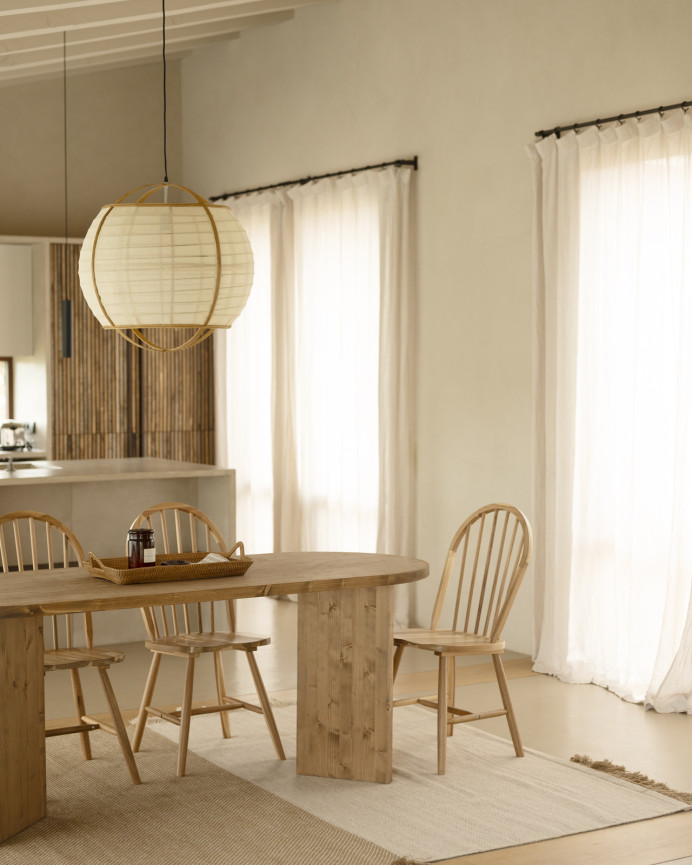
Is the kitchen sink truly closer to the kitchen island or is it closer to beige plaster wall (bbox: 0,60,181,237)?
the kitchen island

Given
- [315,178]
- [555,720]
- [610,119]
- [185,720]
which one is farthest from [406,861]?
[315,178]

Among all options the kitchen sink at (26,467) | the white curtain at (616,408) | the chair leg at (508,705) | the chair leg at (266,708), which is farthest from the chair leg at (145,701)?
the kitchen sink at (26,467)

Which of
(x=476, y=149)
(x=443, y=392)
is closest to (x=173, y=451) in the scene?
(x=443, y=392)

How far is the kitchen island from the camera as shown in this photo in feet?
19.4

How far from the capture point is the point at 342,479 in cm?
699

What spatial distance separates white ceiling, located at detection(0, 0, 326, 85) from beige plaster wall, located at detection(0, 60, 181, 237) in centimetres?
16

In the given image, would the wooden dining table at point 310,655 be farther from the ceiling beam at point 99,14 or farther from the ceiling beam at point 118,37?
the ceiling beam at point 118,37

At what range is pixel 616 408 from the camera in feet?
17.2

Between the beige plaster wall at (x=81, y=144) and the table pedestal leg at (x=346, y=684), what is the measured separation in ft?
17.6

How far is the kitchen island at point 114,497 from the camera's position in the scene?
5.91 metres

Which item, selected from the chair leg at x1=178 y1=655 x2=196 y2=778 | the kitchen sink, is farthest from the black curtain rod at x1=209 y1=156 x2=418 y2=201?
the chair leg at x1=178 y1=655 x2=196 y2=778

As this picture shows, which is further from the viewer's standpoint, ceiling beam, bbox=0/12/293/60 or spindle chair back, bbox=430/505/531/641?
ceiling beam, bbox=0/12/293/60

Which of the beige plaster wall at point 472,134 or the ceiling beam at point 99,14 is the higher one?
the ceiling beam at point 99,14

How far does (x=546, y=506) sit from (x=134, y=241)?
8.73ft
